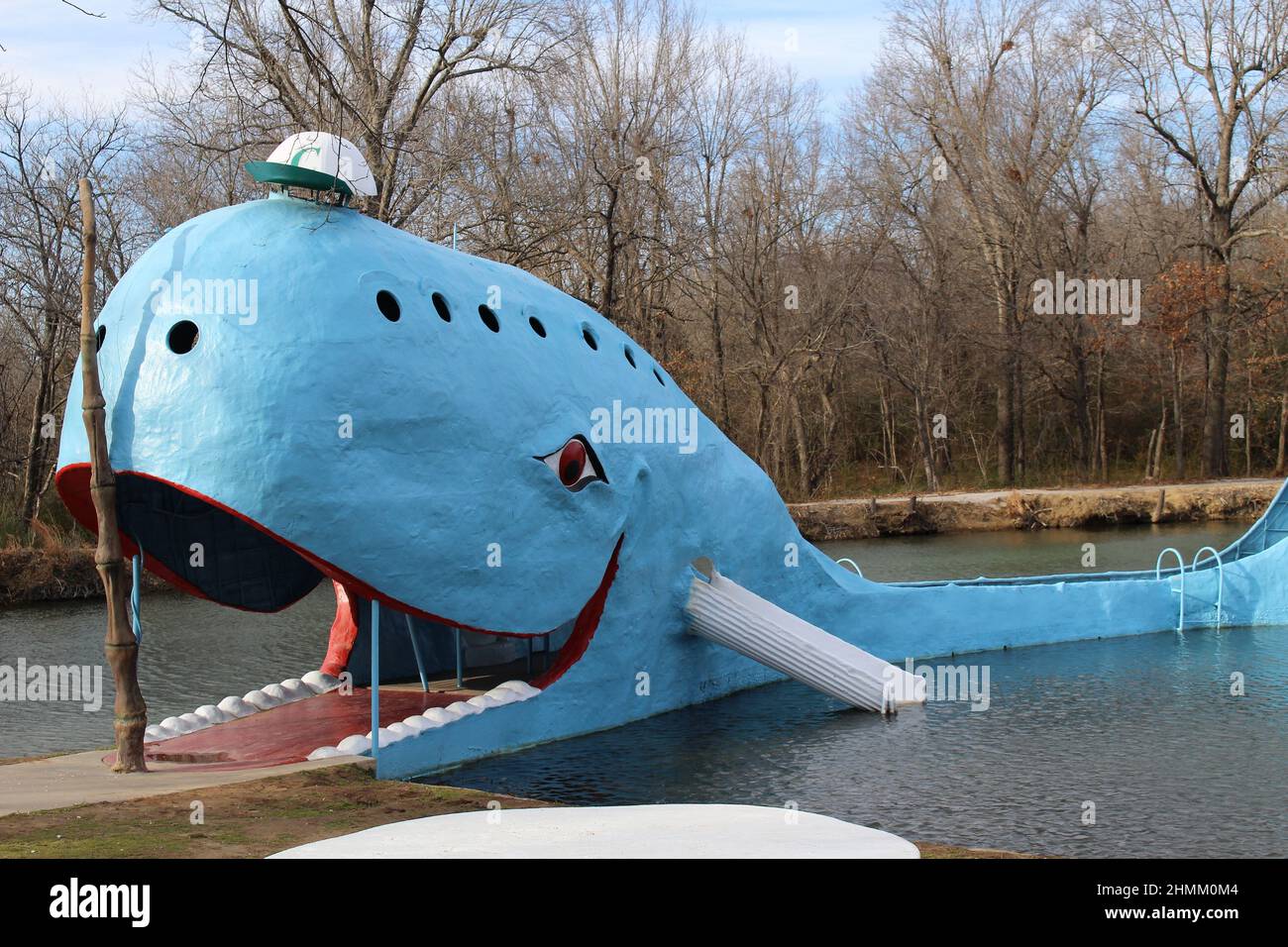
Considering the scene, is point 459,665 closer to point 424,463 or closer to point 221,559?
point 221,559

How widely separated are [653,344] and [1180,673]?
24537mm

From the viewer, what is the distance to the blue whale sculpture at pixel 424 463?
10281 mm

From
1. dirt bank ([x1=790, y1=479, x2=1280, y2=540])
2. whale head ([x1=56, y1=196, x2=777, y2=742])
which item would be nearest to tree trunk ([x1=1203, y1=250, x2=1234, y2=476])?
dirt bank ([x1=790, y1=479, x2=1280, y2=540])

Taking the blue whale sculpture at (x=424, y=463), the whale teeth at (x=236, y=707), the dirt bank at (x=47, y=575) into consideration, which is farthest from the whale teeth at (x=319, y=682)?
the dirt bank at (x=47, y=575)

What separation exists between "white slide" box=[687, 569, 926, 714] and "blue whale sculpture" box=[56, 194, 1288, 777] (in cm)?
31

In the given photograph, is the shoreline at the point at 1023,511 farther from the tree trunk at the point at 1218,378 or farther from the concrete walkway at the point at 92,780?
the concrete walkway at the point at 92,780

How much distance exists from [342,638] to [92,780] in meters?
4.53

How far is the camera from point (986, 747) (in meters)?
12.6

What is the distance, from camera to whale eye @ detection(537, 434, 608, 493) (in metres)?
12.3

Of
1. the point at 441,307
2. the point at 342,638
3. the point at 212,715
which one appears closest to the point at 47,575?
the point at 342,638

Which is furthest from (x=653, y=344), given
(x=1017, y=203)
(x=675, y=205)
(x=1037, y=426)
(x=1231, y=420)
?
(x=1231, y=420)

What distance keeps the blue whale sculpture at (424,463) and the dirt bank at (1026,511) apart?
64.0ft

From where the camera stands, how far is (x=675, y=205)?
38.6m

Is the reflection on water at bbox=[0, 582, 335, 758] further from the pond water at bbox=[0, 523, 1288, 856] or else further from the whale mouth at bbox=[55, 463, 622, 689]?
the whale mouth at bbox=[55, 463, 622, 689]
